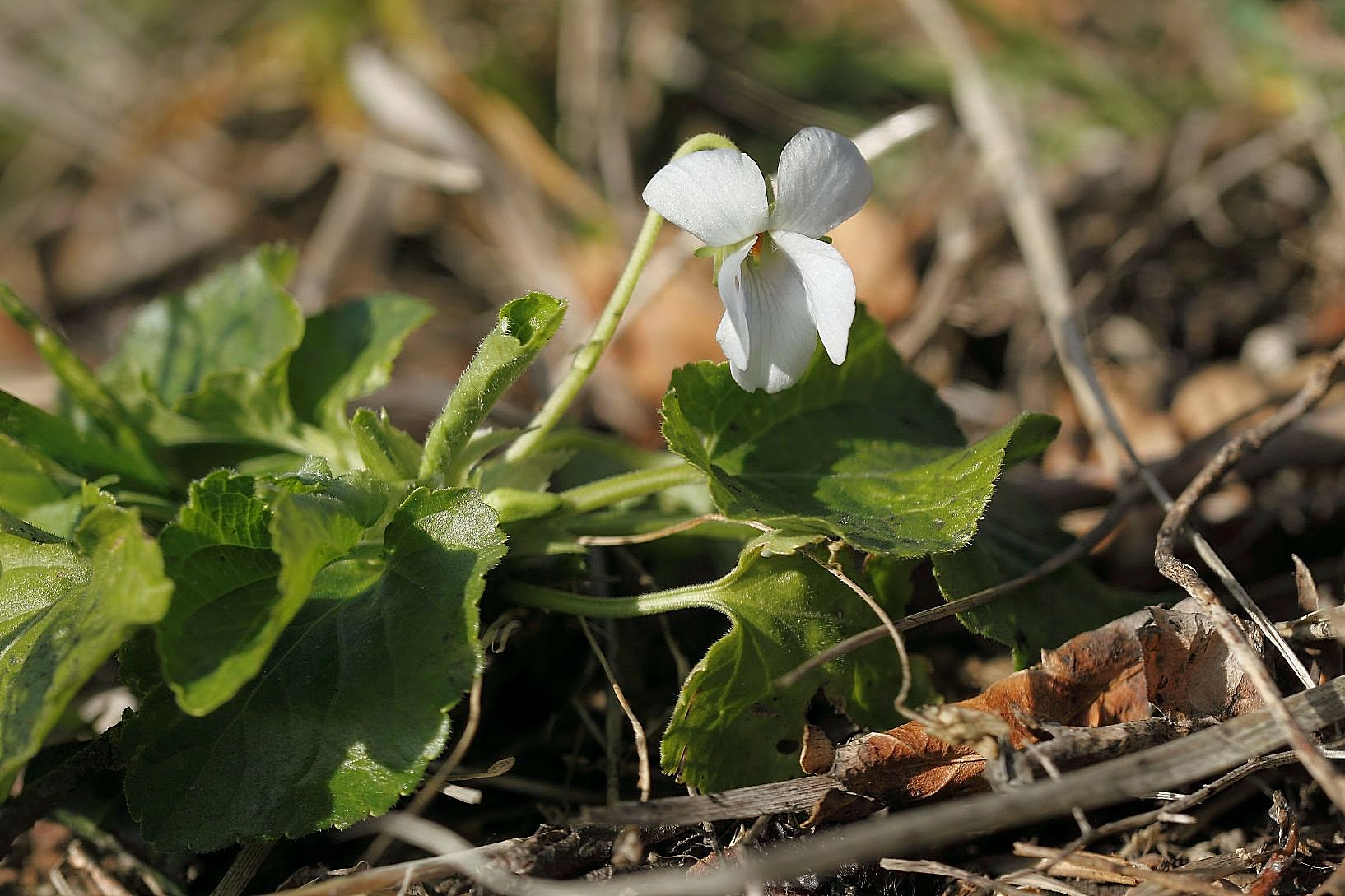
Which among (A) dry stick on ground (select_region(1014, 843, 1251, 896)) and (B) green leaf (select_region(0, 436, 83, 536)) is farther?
(B) green leaf (select_region(0, 436, 83, 536))

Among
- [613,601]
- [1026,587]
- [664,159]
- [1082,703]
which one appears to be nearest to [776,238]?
[613,601]

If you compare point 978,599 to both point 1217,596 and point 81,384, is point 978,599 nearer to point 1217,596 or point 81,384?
point 1217,596

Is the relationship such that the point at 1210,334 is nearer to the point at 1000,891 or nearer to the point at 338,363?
the point at 1000,891

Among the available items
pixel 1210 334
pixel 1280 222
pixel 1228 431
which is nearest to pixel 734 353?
pixel 1228 431

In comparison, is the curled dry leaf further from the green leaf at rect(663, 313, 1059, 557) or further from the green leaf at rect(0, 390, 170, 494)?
the green leaf at rect(0, 390, 170, 494)

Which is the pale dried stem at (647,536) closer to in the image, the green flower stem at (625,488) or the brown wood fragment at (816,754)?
the green flower stem at (625,488)

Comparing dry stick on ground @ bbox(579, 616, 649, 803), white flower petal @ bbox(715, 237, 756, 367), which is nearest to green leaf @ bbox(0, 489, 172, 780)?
dry stick on ground @ bbox(579, 616, 649, 803)

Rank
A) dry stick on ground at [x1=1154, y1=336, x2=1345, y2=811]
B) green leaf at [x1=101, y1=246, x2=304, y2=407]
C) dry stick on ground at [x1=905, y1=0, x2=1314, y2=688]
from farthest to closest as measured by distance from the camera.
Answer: green leaf at [x1=101, y1=246, x2=304, y2=407], dry stick on ground at [x1=905, y1=0, x2=1314, y2=688], dry stick on ground at [x1=1154, y1=336, x2=1345, y2=811]
